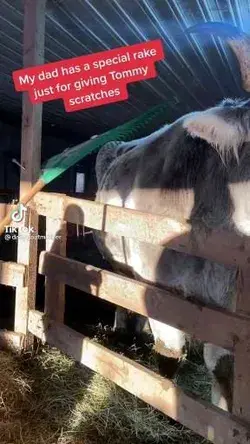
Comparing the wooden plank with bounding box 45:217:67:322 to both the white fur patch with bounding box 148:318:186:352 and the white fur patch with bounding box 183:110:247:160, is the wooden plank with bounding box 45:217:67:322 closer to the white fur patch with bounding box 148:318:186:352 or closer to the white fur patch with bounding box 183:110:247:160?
the white fur patch with bounding box 148:318:186:352

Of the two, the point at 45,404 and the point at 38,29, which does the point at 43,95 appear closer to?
the point at 38,29

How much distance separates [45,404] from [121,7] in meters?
2.82

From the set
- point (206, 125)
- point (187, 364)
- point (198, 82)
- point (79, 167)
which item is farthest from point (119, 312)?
point (79, 167)

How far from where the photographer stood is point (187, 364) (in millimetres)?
3857

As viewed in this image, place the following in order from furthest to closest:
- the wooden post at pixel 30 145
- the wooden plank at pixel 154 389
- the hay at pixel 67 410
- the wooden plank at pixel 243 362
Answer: the wooden post at pixel 30 145, the hay at pixel 67 410, the wooden plank at pixel 154 389, the wooden plank at pixel 243 362

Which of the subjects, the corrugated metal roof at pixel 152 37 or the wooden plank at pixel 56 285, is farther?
the corrugated metal roof at pixel 152 37

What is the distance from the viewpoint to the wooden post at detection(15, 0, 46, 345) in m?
2.91

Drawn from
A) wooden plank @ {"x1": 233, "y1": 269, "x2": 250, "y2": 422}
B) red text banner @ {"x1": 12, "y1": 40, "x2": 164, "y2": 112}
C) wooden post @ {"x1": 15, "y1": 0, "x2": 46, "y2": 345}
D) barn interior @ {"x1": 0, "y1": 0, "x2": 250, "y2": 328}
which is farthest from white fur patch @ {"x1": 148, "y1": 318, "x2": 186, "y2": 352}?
red text banner @ {"x1": 12, "y1": 40, "x2": 164, "y2": 112}

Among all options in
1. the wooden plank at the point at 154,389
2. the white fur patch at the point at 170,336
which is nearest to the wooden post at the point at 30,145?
the wooden plank at the point at 154,389

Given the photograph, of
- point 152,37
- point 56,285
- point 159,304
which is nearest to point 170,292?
point 159,304

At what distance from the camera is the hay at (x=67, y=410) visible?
96.5 inches

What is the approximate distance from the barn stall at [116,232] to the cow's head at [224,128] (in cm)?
54

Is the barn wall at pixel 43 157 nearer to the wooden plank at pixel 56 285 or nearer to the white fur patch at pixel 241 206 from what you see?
the wooden plank at pixel 56 285

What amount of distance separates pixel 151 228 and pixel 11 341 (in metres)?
1.57
